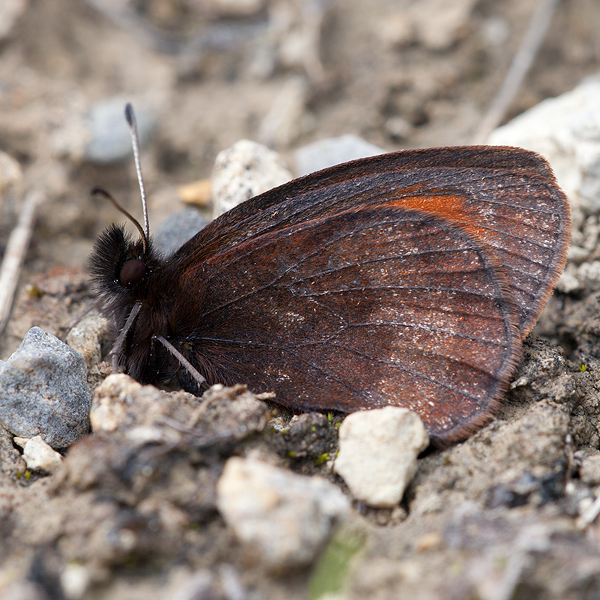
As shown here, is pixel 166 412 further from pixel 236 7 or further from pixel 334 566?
pixel 236 7

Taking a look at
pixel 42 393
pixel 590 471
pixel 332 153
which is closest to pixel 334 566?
pixel 590 471

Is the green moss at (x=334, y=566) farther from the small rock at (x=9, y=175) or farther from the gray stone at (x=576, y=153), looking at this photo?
the small rock at (x=9, y=175)

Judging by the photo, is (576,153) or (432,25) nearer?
(576,153)

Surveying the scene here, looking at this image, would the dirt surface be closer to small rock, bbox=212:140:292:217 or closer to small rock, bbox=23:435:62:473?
small rock, bbox=23:435:62:473

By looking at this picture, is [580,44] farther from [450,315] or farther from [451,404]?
[451,404]

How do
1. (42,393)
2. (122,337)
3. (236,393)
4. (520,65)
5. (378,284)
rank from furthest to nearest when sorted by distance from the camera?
(520,65)
(122,337)
(378,284)
(42,393)
(236,393)

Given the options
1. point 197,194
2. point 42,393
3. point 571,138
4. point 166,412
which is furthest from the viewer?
point 197,194

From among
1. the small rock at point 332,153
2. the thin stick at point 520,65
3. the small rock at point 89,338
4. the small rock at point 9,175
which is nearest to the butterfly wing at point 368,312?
the small rock at point 89,338
